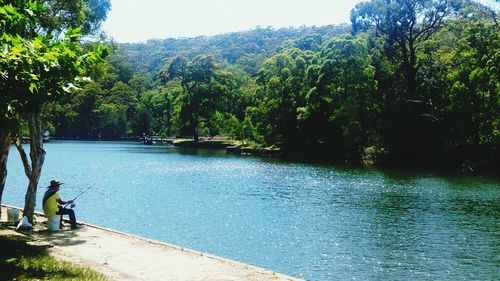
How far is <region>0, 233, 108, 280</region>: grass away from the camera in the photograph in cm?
974

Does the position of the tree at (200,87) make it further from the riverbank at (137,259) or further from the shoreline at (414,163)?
the riverbank at (137,259)

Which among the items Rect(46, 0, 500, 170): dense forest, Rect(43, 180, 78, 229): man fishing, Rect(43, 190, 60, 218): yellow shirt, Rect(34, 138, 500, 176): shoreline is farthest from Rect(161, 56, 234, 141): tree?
Rect(43, 190, 60, 218): yellow shirt

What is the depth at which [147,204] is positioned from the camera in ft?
94.1

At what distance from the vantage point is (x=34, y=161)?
17.2m

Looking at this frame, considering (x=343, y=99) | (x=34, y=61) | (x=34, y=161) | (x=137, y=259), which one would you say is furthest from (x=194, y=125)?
(x=34, y=61)

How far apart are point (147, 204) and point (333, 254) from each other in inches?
570

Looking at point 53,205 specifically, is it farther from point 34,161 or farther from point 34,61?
point 34,61

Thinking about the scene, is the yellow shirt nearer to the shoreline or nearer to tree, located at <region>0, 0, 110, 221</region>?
tree, located at <region>0, 0, 110, 221</region>

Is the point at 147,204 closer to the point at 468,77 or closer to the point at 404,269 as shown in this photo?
the point at 404,269

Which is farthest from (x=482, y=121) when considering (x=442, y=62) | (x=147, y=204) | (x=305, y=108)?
(x=147, y=204)

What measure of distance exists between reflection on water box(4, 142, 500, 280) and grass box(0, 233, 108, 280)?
686cm

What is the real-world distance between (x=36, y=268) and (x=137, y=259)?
2660 mm

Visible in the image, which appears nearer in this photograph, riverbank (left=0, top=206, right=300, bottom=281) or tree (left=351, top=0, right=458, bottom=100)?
riverbank (left=0, top=206, right=300, bottom=281)

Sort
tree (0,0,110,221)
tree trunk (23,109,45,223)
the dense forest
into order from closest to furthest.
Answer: tree (0,0,110,221) < tree trunk (23,109,45,223) < the dense forest
